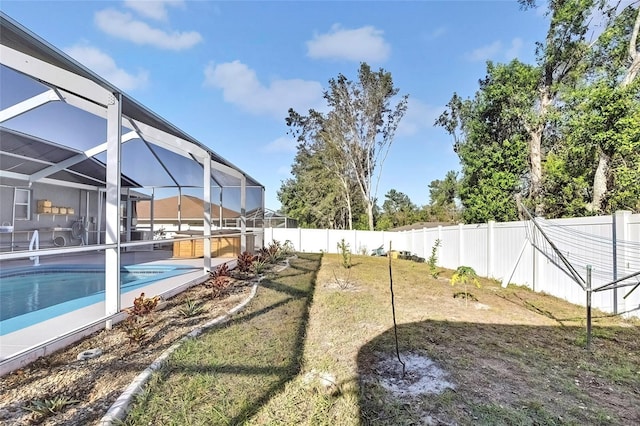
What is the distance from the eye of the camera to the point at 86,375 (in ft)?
8.63

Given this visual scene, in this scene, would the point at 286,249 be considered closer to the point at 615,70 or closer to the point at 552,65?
the point at 552,65

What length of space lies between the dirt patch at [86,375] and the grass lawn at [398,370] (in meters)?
0.28

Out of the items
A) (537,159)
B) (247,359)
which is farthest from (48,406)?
(537,159)

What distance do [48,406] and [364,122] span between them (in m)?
23.8

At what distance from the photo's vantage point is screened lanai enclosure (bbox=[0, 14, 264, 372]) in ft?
10.9

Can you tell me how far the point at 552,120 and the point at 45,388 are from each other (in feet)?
43.1

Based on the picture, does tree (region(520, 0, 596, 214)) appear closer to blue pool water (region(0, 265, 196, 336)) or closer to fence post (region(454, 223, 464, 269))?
fence post (region(454, 223, 464, 269))

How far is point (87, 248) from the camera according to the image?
11.1ft

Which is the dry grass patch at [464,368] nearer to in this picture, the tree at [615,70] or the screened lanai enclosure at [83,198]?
the screened lanai enclosure at [83,198]

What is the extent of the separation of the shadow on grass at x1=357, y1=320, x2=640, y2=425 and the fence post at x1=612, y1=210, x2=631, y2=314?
82 centimetres

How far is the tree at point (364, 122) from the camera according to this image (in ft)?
76.9

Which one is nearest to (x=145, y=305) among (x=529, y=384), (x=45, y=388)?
(x=45, y=388)

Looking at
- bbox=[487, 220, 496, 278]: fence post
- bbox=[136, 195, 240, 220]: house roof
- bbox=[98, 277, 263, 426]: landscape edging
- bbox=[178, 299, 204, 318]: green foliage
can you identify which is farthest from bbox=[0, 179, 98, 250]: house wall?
bbox=[487, 220, 496, 278]: fence post

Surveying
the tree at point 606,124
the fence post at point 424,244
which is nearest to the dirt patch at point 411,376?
the tree at point 606,124
